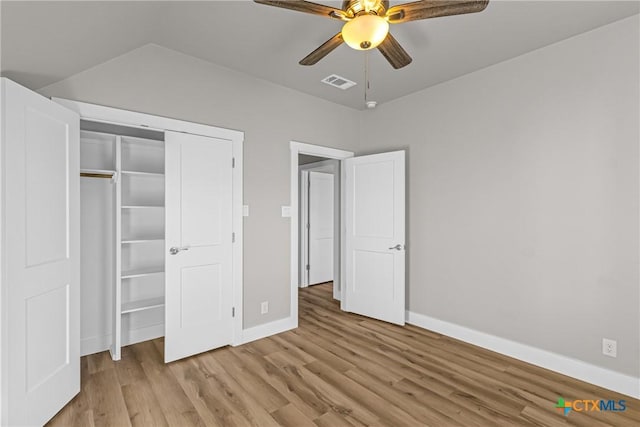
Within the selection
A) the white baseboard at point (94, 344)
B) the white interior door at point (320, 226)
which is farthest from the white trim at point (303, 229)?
the white baseboard at point (94, 344)

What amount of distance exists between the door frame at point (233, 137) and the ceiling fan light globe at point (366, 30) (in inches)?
71.0

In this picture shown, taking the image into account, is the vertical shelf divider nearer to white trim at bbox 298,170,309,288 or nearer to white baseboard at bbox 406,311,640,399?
white baseboard at bbox 406,311,640,399

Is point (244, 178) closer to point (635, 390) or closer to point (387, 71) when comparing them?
point (387, 71)

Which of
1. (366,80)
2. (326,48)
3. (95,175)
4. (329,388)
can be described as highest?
(366,80)

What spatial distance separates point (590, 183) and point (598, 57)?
100cm

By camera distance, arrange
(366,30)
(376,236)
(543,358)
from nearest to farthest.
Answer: (366,30)
(543,358)
(376,236)

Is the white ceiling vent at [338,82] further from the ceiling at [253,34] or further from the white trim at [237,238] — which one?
the white trim at [237,238]

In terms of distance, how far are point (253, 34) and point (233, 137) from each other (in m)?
0.99

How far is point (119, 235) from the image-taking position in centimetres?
279

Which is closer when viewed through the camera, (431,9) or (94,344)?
(431,9)

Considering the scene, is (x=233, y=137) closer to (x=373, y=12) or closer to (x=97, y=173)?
(x=97, y=173)

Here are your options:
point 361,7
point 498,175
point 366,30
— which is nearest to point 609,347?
point 498,175

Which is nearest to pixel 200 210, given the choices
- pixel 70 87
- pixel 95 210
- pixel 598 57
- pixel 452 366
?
pixel 95 210

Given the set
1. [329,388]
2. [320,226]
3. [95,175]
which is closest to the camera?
[329,388]
